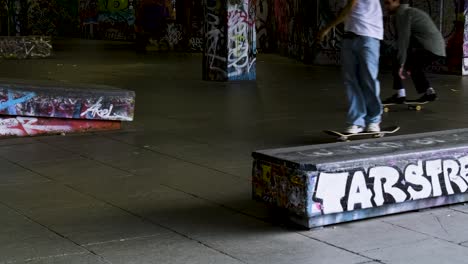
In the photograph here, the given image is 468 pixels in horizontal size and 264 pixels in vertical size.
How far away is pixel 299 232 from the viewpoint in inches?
216

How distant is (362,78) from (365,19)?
655mm

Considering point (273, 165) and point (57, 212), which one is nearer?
point (273, 165)

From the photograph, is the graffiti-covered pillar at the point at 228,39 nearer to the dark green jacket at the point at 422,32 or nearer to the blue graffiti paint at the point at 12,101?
the dark green jacket at the point at 422,32

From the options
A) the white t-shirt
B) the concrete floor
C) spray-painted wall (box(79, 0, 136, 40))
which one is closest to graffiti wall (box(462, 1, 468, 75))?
the concrete floor

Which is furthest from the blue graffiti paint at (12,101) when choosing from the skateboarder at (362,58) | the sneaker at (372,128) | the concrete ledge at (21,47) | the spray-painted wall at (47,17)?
the spray-painted wall at (47,17)

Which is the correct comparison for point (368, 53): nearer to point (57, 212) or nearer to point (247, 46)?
point (57, 212)

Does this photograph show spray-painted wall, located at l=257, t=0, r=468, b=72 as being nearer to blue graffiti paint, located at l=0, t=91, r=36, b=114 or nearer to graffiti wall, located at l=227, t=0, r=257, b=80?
graffiti wall, located at l=227, t=0, r=257, b=80

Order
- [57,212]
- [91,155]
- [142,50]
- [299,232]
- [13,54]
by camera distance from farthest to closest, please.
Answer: [142,50], [13,54], [91,155], [57,212], [299,232]

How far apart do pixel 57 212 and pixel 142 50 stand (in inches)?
824

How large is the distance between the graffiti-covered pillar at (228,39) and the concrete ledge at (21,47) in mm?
8676

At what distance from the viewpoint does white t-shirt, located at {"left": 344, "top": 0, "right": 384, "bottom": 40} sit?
8.61 meters

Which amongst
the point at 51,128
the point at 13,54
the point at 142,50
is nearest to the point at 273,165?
the point at 51,128

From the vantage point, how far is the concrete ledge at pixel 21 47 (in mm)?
22766

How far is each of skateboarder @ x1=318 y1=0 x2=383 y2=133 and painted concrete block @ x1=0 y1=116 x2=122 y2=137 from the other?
119 inches
